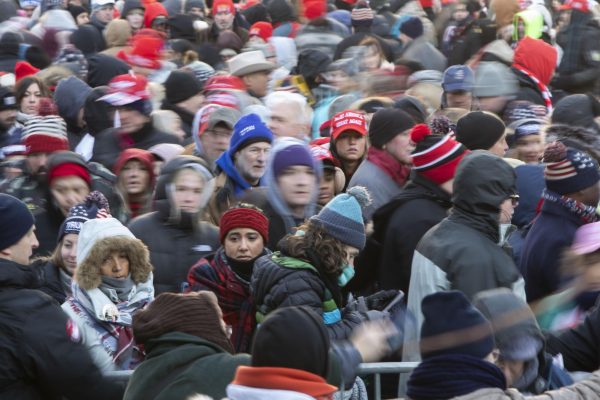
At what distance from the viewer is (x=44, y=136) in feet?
26.7

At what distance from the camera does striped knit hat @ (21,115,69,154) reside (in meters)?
8.10

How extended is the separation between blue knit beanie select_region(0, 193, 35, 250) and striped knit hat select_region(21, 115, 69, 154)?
9.06 feet

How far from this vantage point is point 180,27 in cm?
1505

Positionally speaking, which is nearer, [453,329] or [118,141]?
[453,329]

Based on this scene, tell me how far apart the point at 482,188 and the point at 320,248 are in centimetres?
83

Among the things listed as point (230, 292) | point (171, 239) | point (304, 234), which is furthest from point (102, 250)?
point (304, 234)

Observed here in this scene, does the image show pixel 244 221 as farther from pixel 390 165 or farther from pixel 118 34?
pixel 118 34

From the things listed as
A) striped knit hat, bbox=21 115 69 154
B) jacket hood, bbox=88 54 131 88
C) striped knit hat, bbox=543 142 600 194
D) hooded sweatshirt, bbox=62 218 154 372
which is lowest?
jacket hood, bbox=88 54 131 88

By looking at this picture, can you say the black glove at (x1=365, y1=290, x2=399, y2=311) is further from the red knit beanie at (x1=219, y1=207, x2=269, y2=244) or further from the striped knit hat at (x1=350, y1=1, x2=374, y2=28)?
the striped knit hat at (x1=350, y1=1, x2=374, y2=28)

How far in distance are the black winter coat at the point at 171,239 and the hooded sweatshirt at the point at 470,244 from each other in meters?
1.47

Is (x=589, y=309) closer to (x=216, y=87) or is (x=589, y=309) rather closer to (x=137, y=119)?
(x=137, y=119)

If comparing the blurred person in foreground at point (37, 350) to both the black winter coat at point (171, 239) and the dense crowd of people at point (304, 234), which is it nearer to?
the dense crowd of people at point (304, 234)

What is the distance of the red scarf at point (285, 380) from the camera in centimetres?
342

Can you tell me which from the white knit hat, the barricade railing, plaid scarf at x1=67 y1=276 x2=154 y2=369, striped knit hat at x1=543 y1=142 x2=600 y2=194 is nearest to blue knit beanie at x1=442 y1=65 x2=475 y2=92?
striped knit hat at x1=543 y1=142 x2=600 y2=194
